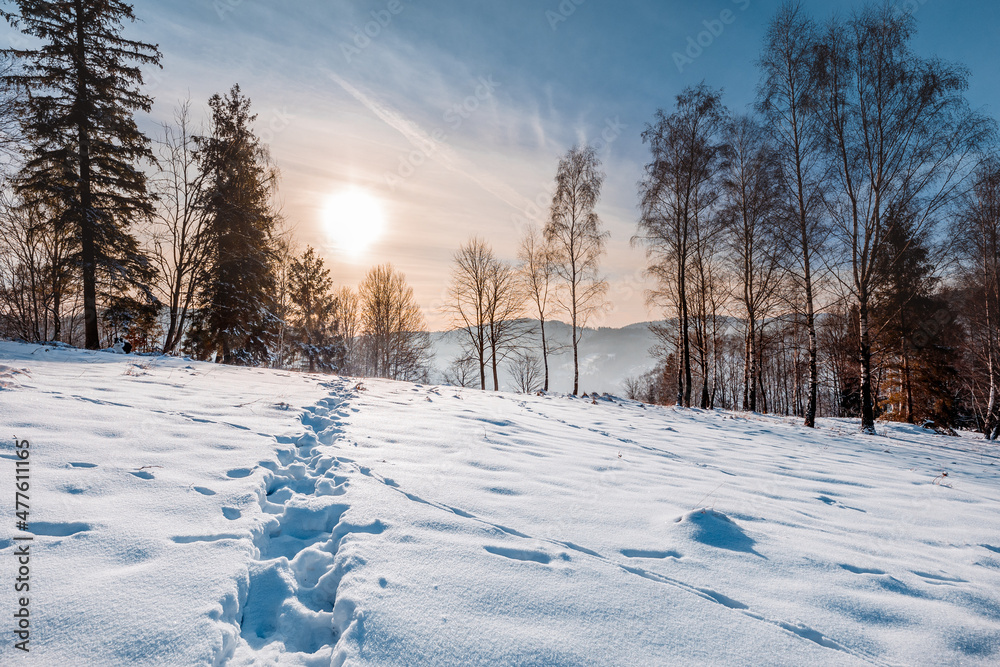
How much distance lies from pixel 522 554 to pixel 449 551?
0.37m

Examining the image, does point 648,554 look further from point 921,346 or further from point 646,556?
point 921,346

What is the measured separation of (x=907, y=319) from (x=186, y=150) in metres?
28.6

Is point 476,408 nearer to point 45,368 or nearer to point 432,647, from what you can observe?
point 432,647

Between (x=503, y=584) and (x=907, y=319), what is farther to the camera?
(x=907, y=319)

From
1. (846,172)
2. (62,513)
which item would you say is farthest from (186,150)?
(846,172)

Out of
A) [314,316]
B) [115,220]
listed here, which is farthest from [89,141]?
[314,316]

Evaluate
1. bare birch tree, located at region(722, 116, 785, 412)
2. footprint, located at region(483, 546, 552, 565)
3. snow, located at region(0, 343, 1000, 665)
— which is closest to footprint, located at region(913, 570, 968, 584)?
snow, located at region(0, 343, 1000, 665)

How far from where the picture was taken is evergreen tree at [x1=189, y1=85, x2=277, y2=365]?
13375 millimetres

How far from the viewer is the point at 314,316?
22641mm

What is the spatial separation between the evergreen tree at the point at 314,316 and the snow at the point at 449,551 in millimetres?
15916

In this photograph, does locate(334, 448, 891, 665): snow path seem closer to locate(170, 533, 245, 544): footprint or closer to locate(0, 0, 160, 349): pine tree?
locate(170, 533, 245, 544): footprint

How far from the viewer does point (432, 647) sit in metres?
1.27

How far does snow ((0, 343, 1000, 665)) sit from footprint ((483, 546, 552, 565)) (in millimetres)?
18

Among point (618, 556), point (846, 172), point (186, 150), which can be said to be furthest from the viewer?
point (186, 150)
